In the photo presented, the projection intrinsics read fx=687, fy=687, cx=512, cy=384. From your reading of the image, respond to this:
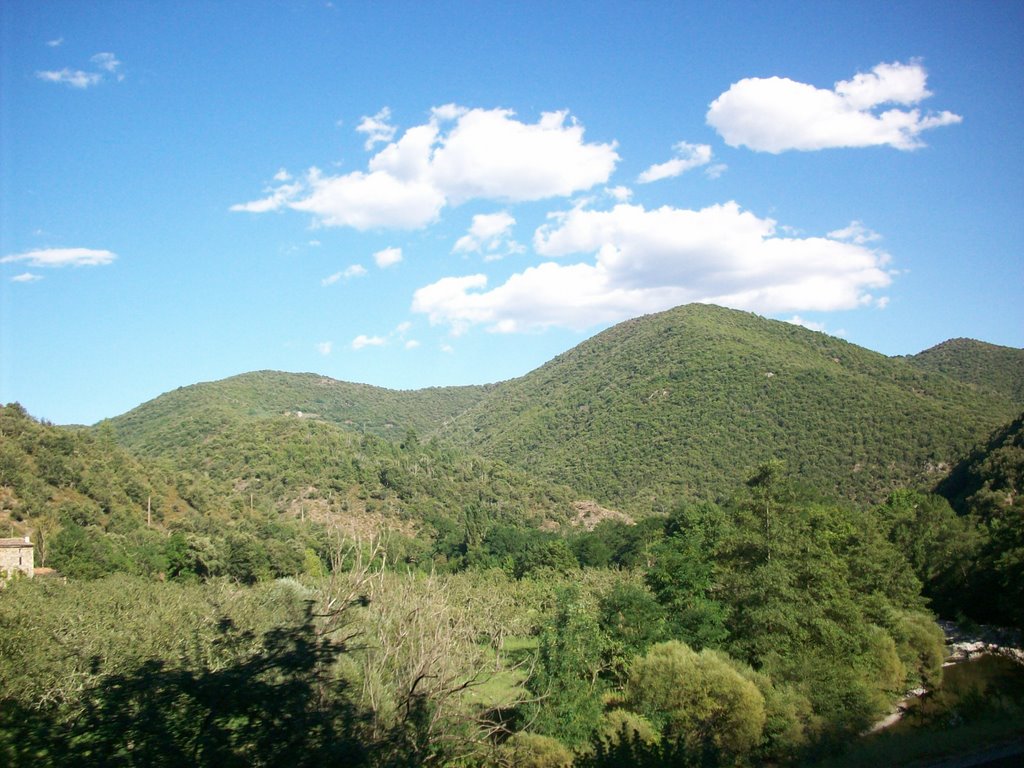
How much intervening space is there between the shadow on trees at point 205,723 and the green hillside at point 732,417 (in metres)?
72.8

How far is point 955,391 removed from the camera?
4313 inches

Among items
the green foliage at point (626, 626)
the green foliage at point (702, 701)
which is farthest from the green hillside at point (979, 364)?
the green foliage at point (702, 701)

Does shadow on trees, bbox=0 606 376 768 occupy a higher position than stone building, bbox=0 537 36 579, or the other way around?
shadow on trees, bbox=0 606 376 768

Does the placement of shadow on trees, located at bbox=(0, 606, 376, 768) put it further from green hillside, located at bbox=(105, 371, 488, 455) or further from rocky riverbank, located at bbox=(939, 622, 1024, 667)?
green hillside, located at bbox=(105, 371, 488, 455)

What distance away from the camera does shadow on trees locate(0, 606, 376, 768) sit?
645cm

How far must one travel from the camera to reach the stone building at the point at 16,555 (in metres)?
30.5

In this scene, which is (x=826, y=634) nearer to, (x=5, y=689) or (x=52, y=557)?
(x=5, y=689)

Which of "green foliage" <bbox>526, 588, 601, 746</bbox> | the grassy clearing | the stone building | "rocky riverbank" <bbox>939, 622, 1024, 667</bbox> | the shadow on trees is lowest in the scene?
"rocky riverbank" <bbox>939, 622, 1024, 667</bbox>

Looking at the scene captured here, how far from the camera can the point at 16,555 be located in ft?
102

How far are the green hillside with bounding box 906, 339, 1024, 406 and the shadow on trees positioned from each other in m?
138

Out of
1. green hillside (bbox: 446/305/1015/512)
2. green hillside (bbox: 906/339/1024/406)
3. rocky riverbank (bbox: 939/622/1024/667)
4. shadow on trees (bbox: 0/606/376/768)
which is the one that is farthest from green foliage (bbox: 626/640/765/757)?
green hillside (bbox: 906/339/1024/406)

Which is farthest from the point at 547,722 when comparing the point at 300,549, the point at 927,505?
the point at 927,505

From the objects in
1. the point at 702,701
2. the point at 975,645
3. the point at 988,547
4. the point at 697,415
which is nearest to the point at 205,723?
the point at 702,701

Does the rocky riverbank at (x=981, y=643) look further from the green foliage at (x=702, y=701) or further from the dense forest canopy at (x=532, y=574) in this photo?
the green foliage at (x=702, y=701)
